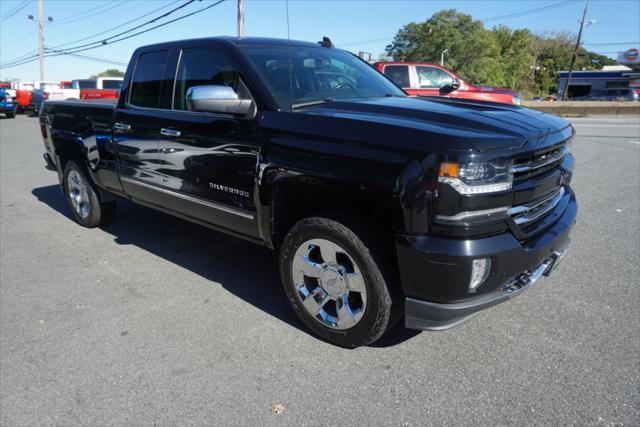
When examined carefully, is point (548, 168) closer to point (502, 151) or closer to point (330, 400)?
point (502, 151)

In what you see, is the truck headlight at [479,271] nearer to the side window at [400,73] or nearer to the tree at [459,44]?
the side window at [400,73]

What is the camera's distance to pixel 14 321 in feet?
11.0

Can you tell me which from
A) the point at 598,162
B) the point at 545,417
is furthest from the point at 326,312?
the point at 598,162

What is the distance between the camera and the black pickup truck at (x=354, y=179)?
2.32 m

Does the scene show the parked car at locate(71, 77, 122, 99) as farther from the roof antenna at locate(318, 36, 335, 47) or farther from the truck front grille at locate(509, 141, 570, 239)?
the truck front grille at locate(509, 141, 570, 239)

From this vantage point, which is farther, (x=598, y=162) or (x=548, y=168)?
→ (x=598, y=162)

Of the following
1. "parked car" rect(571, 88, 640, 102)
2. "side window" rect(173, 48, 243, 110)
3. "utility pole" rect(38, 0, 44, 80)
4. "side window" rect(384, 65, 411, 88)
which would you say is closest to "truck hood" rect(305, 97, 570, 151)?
"side window" rect(173, 48, 243, 110)

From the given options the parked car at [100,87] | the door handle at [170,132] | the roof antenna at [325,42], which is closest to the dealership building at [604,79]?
the parked car at [100,87]

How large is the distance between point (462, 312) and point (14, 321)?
307 cm

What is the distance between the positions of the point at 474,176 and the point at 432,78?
11.2 m

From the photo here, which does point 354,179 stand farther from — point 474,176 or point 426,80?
point 426,80

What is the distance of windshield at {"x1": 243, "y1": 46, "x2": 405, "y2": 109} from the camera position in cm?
325

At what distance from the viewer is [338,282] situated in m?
2.80

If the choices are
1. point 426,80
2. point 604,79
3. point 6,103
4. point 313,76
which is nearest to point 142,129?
point 313,76
